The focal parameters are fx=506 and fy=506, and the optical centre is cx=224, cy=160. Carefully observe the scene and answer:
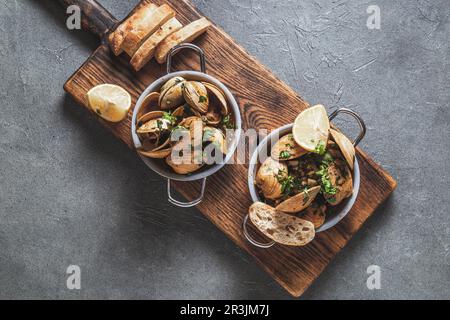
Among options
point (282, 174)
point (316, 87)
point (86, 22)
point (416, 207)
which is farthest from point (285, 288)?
point (86, 22)

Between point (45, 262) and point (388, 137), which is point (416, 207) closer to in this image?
point (388, 137)

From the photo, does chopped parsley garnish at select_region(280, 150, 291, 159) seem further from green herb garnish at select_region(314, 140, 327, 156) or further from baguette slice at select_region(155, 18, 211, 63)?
baguette slice at select_region(155, 18, 211, 63)

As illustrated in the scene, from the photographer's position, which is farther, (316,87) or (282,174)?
(316,87)

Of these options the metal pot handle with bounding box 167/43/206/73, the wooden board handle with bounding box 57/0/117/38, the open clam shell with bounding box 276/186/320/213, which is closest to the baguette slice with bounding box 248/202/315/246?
the open clam shell with bounding box 276/186/320/213

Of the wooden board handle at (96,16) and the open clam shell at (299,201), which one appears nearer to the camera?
the open clam shell at (299,201)

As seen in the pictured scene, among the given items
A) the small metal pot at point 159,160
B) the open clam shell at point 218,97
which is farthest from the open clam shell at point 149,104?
the open clam shell at point 218,97

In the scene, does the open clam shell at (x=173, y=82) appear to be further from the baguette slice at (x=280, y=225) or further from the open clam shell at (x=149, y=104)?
the baguette slice at (x=280, y=225)
